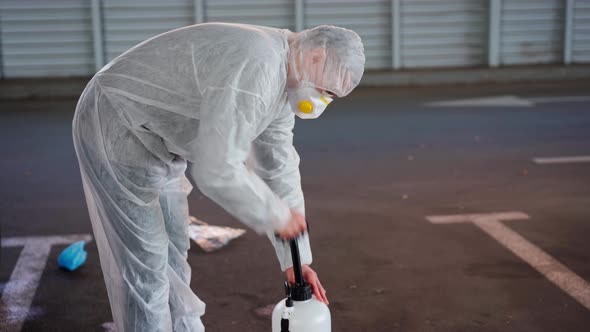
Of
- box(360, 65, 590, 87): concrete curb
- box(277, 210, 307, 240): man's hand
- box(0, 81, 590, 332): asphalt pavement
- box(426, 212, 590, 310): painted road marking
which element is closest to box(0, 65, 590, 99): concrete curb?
box(360, 65, 590, 87): concrete curb

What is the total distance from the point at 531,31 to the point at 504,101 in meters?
3.49

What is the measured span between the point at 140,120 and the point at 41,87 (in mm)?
11099

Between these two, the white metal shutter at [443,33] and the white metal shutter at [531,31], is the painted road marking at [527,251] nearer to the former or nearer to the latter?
the white metal shutter at [443,33]

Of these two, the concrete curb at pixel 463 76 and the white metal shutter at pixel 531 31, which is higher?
the white metal shutter at pixel 531 31

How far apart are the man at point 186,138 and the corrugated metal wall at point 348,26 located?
11234mm

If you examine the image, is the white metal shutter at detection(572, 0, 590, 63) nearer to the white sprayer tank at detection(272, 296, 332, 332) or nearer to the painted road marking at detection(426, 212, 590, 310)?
the painted road marking at detection(426, 212, 590, 310)

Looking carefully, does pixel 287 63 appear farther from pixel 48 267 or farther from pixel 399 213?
pixel 399 213

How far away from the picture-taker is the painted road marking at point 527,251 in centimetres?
469

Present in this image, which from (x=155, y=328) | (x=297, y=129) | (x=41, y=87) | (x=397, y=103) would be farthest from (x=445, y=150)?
(x=41, y=87)

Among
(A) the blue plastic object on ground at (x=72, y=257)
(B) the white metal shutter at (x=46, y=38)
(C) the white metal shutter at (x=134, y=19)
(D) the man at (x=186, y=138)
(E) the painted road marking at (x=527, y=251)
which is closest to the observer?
(D) the man at (x=186, y=138)

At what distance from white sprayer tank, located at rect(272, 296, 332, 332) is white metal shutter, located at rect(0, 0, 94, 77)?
12.0 metres

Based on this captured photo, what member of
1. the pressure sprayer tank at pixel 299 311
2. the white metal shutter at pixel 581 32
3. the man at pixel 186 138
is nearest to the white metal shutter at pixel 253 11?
the white metal shutter at pixel 581 32

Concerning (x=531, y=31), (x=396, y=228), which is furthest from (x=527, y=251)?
(x=531, y=31)

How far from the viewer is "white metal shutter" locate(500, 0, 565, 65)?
14.9 metres
